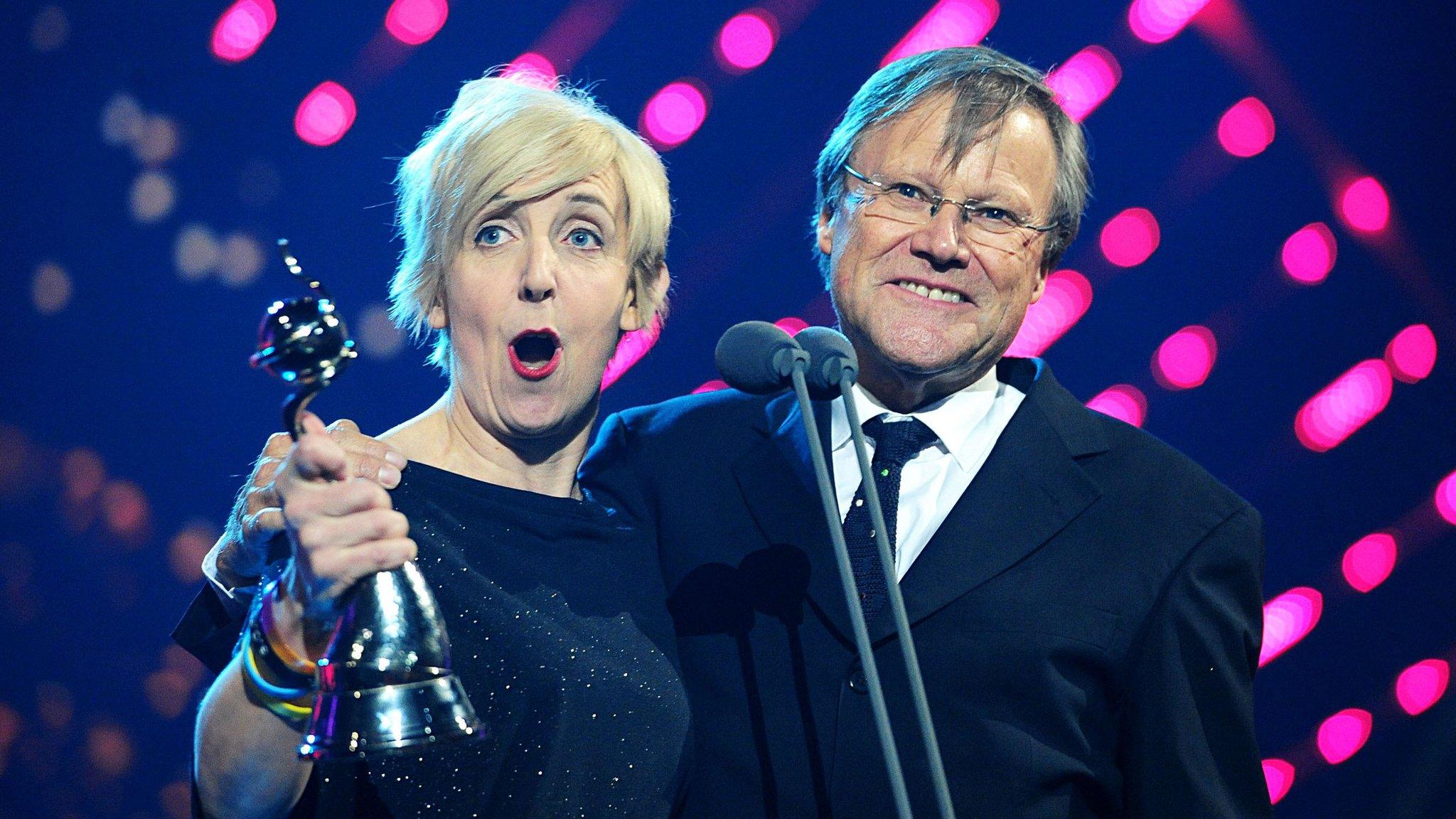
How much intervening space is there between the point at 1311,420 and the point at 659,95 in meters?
1.73

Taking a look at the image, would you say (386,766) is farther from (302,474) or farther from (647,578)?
(302,474)

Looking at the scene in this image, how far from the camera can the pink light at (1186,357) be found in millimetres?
2779

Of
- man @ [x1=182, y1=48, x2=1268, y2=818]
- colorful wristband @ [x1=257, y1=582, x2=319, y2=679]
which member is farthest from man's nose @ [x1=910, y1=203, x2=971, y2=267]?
colorful wristband @ [x1=257, y1=582, x2=319, y2=679]

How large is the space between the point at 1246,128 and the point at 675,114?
133cm

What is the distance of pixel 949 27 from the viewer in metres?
2.65

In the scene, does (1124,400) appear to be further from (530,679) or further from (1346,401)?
(530,679)

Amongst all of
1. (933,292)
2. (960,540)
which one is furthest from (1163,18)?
(960,540)

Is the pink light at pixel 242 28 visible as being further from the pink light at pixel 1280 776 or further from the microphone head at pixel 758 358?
the pink light at pixel 1280 776

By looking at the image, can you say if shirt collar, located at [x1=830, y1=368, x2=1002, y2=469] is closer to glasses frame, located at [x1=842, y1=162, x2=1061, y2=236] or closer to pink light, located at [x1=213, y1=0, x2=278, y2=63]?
glasses frame, located at [x1=842, y1=162, x2=1061, y2=236]

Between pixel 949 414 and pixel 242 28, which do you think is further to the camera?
pixel 242 28

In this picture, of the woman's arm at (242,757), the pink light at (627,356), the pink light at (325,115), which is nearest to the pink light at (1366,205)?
the pink light at (627,356)

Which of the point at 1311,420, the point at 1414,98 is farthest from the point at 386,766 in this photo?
the point at 1414,98

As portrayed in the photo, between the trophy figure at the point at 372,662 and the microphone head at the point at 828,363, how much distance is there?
0.50 m

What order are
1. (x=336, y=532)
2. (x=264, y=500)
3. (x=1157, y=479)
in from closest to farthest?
(x=336, y=532) → (x=264, y=500) → (x=1157, y=479)
